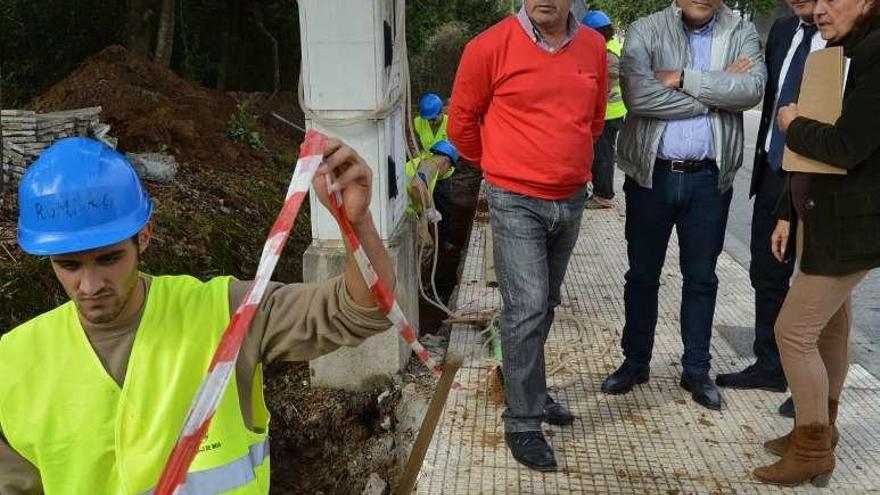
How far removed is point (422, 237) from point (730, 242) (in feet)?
13.0

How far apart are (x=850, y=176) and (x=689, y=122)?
82 cm

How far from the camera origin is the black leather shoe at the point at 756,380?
3.91 meters

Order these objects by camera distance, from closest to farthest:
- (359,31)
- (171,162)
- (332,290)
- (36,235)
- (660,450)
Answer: (36,235)
(332,290)
(660,450)
(359,31)
(171,162)

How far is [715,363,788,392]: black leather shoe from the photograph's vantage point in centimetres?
391

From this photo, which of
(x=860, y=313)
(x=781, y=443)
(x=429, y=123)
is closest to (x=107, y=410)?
(x=781, y=443)

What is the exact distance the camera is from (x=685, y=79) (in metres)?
3.33

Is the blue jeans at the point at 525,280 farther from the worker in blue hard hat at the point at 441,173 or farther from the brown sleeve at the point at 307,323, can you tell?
the worker in blue hard hat at the point at 441,173

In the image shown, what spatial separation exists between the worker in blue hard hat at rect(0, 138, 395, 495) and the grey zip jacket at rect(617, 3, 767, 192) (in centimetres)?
208

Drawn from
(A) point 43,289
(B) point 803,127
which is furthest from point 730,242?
(A) point 43,289

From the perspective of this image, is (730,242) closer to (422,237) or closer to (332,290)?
(422,237)

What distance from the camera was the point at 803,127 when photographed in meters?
2.83

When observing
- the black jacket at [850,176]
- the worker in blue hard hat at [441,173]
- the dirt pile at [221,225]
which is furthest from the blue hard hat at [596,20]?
the black jacket at [850,176]

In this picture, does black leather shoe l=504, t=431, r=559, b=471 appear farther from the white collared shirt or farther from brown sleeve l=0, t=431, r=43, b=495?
brown sleeve l=0, t=431, r=43, b=495

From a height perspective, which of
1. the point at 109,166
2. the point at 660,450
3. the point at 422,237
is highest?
the point at 109,166
